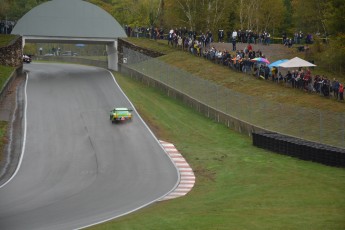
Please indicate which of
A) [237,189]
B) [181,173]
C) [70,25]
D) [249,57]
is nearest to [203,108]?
[249,57]

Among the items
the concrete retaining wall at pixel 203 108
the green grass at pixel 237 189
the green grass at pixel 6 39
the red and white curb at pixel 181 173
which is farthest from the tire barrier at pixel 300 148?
the green grass at pixel 6 39

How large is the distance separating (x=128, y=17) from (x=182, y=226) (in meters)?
100

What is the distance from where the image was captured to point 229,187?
31297 mm

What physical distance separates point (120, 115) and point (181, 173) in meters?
12.9

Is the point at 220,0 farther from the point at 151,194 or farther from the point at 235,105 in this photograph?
the point at 151,194

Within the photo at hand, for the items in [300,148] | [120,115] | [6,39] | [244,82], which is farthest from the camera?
[6,39]

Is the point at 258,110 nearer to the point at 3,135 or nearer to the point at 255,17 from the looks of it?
the point at 3,135

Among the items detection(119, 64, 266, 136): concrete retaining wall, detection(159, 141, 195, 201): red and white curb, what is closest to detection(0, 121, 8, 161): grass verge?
detection(159, 141, 195, 201): red and white curb

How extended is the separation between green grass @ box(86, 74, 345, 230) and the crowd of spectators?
613cm

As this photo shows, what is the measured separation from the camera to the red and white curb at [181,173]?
31223mm

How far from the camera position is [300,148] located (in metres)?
36.8

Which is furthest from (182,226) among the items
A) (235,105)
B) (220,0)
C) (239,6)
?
(239,6)

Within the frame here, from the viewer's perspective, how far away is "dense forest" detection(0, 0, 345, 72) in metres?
59.0

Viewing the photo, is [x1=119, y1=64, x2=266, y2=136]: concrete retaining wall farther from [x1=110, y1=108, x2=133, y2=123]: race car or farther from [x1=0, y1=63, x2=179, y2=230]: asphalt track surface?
[x1=110, y1=108, x2=133, y2=123]: race car
